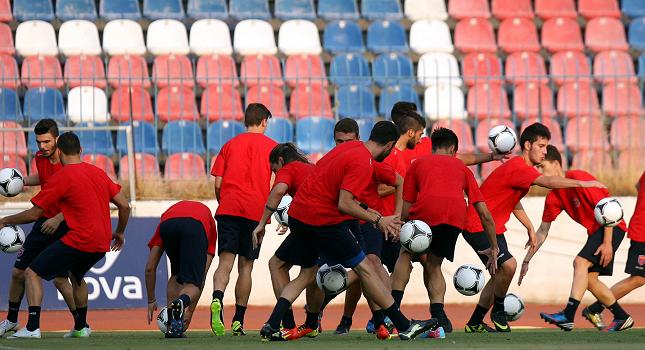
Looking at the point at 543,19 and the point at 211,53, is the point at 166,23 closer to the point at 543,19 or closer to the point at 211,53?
the point at 211,53

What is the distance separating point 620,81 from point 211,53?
6.66 metres


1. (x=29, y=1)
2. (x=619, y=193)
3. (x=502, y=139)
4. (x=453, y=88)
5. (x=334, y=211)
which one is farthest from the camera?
(x=29, y=1)

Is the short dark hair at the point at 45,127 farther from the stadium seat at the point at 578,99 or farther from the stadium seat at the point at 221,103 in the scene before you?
the stadium seat at the point at 578,99

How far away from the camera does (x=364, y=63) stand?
20.3 meters

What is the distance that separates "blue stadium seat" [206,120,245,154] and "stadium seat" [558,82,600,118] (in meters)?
4.94

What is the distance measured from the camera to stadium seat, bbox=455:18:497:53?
69.9 ft

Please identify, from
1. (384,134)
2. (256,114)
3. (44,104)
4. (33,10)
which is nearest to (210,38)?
(33,10)

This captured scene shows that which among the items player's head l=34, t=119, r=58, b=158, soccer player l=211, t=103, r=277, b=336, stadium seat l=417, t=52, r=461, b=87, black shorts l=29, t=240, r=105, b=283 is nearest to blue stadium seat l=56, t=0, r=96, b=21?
stadium seat l=417, t=52, r=461, b=87

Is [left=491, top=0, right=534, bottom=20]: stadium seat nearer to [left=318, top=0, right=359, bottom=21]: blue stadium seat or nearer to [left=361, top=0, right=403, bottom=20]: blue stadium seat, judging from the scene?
[left=361, top=0, right=403, bottom=20]: blue stadium seat

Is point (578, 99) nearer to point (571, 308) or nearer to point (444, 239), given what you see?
point (571, 308)

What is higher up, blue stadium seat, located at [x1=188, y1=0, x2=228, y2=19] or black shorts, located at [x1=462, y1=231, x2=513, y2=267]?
blue stadium seat, located at [x1=188, y1=0, x2=228, y2=19]

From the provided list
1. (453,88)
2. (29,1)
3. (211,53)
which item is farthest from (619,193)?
(29,1)

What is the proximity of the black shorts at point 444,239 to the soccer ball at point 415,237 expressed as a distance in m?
0.41

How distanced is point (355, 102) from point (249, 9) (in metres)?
3.44
